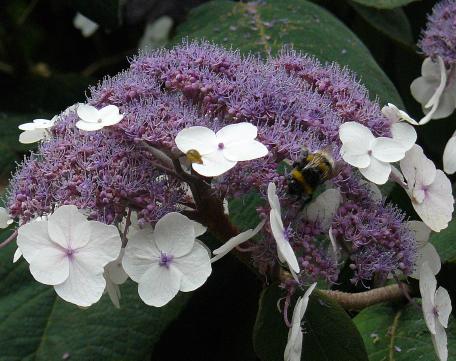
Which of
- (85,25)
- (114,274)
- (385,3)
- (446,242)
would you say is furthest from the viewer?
(85,25)

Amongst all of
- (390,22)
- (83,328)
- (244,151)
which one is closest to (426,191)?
(244,151)

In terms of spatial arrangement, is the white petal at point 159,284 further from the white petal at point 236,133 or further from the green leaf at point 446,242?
the green leaf at point 446,242

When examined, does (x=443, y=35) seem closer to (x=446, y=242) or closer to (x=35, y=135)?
(x=446, y=242)

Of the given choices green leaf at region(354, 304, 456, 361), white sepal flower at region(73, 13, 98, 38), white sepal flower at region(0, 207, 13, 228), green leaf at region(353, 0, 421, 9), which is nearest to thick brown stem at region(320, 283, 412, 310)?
green leaf at region(354, 304, 456, 361)

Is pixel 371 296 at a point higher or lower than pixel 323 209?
lower

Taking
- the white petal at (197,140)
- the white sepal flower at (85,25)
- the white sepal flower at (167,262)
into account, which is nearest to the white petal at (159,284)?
the white sepal flower at (167,262)

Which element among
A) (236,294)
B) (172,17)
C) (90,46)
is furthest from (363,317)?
(90,46)

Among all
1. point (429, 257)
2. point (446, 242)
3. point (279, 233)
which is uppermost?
point (279, 233)
